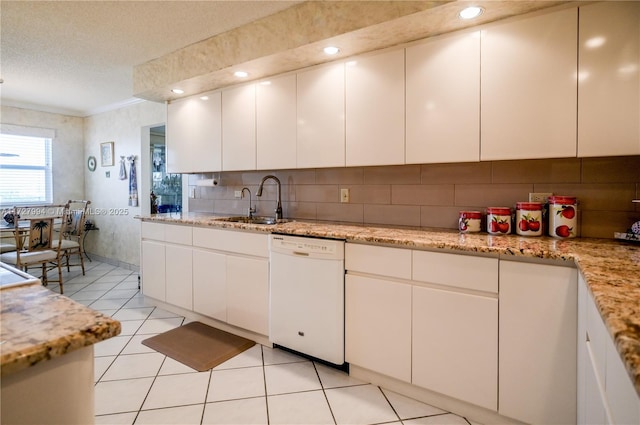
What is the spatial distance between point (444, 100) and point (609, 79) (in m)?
0.75

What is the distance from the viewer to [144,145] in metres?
4.51

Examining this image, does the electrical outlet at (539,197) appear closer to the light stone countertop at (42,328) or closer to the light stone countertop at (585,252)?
the light stone countertop at (585,252)

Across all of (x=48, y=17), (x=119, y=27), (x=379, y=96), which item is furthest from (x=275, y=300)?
(x=48, y=17)

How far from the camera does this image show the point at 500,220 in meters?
1.97

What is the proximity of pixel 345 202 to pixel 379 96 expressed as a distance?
869 mm

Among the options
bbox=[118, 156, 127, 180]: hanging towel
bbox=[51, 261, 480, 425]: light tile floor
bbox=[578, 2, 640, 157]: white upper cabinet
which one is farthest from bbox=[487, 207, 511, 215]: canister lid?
bbox=[118, 156, 127, 180]: hanging towel

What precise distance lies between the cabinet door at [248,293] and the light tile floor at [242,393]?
20 centimetres

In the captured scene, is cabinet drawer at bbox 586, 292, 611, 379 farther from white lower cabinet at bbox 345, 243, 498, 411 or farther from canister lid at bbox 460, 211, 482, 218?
canister lid at bbox 460, 211, 482, 218

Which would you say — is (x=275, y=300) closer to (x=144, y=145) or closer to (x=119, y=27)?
(x=119, y=27)

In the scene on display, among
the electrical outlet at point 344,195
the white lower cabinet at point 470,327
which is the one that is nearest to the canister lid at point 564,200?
the white lower cabinet at point 470,327

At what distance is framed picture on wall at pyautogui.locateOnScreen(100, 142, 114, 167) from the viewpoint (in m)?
4.94

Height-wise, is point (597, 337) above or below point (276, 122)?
below

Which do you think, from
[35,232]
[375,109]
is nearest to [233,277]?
[375,109]

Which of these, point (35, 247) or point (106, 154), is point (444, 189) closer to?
point (35, 247)
